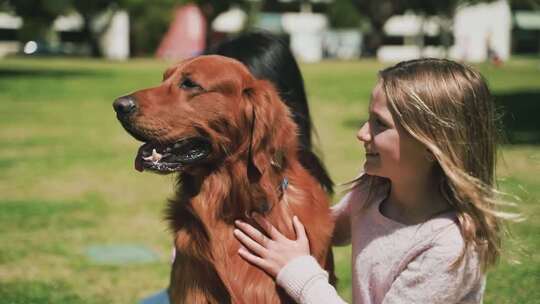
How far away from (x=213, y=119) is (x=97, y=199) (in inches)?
235

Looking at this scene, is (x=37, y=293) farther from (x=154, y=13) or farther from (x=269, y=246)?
(x=154, y=13)

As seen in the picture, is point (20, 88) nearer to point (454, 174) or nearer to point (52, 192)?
point (52, 192)

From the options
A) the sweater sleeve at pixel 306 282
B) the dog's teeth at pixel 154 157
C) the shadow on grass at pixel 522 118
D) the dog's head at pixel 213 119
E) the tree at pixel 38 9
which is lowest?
the shadow on grass at pixel 522 118

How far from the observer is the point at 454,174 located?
2.93m

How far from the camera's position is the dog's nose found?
122 inches

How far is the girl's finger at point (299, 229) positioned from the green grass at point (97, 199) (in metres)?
0.67

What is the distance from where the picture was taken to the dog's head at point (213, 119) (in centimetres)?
320

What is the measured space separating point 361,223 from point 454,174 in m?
0.60

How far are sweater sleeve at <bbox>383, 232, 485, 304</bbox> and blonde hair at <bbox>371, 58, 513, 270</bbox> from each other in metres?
0.04

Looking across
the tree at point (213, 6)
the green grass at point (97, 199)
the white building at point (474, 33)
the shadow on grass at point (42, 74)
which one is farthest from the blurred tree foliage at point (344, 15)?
the green grass at point (97, 199)

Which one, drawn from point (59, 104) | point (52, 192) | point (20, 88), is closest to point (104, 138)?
point (52, 192)

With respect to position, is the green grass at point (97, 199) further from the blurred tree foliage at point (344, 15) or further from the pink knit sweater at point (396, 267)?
the blurred tree foliage at point (344, 15)

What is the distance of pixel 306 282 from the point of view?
312cm

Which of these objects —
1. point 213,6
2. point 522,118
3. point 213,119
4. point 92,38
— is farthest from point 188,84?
point 92,38
